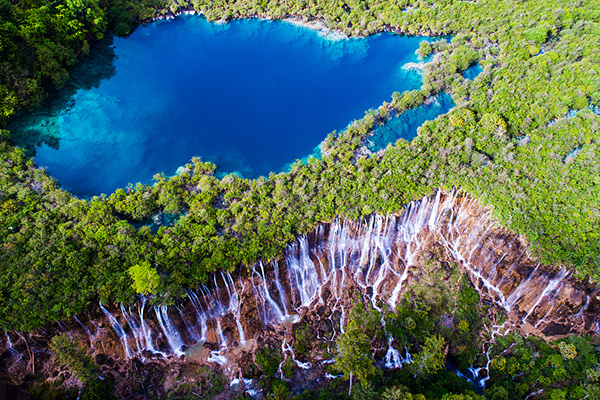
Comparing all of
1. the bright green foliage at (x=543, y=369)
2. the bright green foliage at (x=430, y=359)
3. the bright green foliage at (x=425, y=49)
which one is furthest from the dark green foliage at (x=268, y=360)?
the bright green foliage at (x=425, y=49)

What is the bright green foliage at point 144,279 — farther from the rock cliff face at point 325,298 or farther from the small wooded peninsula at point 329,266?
the rock cliff face at point 325,298

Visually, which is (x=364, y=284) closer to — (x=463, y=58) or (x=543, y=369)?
(x=543, y=369)

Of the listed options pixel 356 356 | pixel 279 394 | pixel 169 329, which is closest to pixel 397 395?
pixel 356 356

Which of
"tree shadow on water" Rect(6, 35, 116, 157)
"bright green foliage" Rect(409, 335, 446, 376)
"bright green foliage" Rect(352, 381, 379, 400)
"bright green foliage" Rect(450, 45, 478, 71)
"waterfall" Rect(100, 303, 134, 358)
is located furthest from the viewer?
"bright green foliage" Rect(450, 45, 478, 71)

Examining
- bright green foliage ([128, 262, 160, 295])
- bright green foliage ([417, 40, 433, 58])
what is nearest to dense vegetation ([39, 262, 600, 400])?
bright green foliage ([128, 262, 160, 295])

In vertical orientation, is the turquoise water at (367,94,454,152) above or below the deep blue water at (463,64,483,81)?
below

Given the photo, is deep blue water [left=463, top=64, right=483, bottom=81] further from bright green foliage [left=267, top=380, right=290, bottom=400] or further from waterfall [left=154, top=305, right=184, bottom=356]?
waterfall [left=154, top=305, right=184, bottom=356]
